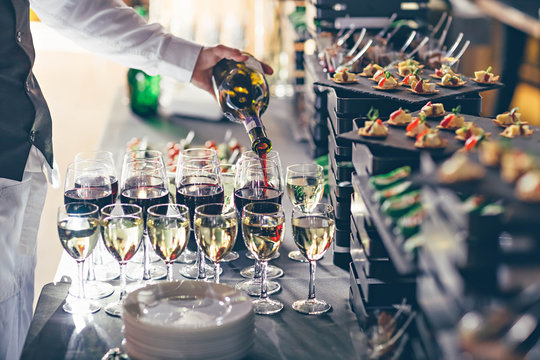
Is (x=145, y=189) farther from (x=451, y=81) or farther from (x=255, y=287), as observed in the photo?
(x=451, y=81)

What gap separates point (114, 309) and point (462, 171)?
2.88 ft

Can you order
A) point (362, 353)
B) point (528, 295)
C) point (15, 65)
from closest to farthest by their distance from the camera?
point (528, 295) < point (362, 353) < point (15, 65)

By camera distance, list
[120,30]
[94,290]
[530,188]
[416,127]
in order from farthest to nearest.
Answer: [120,30] < [94,290] < [416,127] < [530,188]

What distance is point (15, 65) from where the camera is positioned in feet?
6.28

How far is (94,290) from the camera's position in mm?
1637

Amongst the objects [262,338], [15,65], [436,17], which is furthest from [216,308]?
[436,17]

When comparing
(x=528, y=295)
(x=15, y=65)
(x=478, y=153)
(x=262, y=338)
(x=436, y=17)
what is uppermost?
(x=436, y=17)

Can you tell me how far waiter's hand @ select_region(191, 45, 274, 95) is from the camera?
6.53 ft

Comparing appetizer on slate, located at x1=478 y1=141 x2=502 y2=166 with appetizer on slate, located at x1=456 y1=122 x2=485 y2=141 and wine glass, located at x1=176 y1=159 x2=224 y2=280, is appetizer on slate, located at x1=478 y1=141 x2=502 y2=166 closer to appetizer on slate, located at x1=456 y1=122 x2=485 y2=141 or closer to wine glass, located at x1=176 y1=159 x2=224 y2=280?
appetizer on slate, located at x1=456 y1=122 x2=485 y2=141

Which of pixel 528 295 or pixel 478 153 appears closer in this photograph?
pixel 528 295

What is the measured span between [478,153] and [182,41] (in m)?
1.24

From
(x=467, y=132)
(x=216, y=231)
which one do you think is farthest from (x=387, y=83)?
(x=216, y=231)

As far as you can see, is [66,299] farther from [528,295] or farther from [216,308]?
[528,295]

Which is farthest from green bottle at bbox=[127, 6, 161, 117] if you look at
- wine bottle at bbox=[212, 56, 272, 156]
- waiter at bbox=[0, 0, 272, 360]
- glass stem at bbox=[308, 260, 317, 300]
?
glass stem at bbox=[308, 260, 317, 300]
